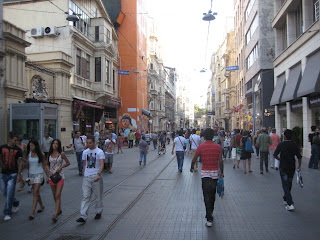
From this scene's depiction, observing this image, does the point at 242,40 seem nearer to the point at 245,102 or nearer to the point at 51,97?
the point at 245,102

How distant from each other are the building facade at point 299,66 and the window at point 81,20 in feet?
49.7

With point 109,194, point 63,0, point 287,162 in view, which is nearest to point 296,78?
point 287,162

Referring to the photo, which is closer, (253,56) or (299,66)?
(299,66)

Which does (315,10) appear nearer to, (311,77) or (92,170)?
(311,77)

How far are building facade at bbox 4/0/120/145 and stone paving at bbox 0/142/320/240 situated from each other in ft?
31.1

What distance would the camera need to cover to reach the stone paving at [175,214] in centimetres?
521

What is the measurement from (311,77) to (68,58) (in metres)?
15.5

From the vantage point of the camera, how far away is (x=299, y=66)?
18.8 m

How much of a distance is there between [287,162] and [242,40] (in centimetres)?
3505

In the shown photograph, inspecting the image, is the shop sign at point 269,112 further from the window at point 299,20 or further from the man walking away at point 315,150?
the man walking away at point 315,150

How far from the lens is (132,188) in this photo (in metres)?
9.33

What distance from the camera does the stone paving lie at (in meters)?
5.21

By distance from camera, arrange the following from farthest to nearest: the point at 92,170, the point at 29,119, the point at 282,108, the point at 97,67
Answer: the point at 97,67 < the point at 282,108 < the point at 29,119 < the point at 92,170

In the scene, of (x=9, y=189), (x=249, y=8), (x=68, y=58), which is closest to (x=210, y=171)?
(x=9, y=189)
